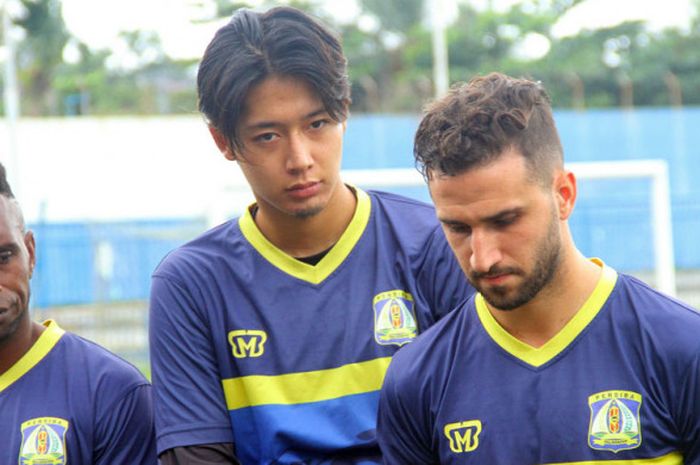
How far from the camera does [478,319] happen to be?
319 cm

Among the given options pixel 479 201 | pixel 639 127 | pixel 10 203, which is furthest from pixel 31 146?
pixel 479 201

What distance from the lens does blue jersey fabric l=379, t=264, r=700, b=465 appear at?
2916 mm

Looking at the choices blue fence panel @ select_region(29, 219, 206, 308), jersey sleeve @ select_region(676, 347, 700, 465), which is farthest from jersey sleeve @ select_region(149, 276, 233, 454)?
blue fence panel @ select_region(29, 219, 206, 308)

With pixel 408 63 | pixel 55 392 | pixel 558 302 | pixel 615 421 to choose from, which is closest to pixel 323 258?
pixel 558 302

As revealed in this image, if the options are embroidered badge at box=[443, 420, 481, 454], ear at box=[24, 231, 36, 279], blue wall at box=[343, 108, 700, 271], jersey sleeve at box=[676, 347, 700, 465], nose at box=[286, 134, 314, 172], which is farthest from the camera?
blue wall at box=[343, 108, 700, 271]

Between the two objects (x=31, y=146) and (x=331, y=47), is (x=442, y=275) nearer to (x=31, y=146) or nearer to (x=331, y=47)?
(x=331, y=47)

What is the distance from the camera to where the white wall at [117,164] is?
Result: 21625 millimetres

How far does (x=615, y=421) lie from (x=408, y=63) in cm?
2942

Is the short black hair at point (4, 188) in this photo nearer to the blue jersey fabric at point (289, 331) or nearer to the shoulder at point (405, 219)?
the blue jersey fabric at point (289, 331)

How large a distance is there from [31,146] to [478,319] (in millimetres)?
19972

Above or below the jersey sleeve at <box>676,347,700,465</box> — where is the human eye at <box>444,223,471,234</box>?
above

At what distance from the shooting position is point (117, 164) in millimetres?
22969

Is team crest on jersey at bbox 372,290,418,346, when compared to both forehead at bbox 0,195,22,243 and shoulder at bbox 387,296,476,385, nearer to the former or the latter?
Result: shoulder at bbox 387,296,476,385

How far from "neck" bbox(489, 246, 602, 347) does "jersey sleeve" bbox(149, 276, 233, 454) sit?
944mm
